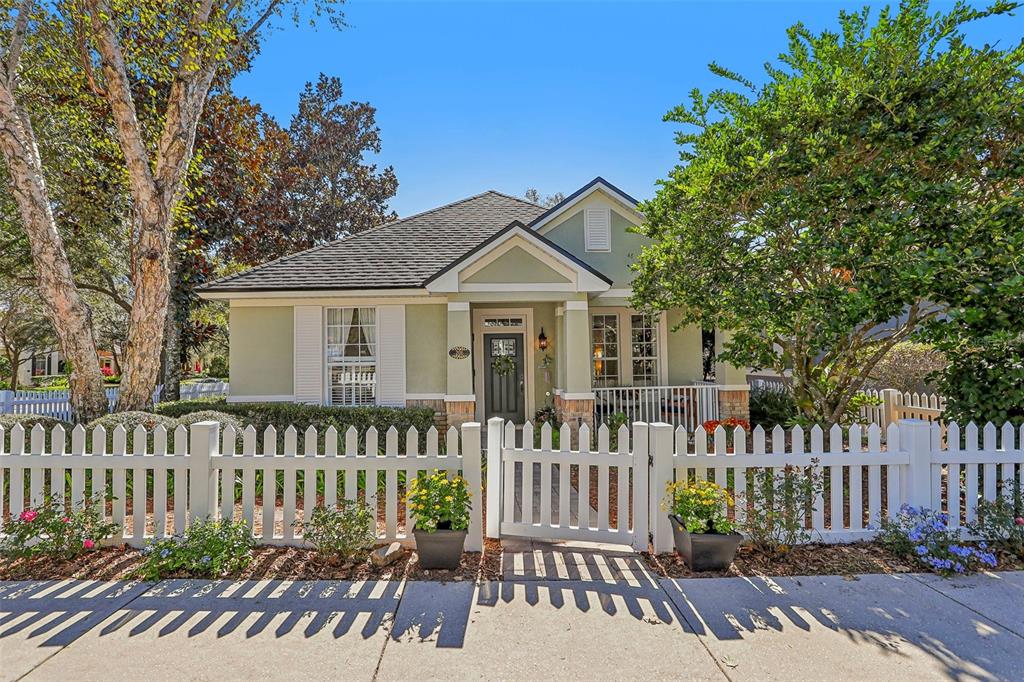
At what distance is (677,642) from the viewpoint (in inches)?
115

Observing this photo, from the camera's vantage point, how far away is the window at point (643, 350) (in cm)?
1119

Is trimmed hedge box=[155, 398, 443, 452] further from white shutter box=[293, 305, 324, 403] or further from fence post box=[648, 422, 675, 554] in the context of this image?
fence post box=[648, 422, 675, 554]

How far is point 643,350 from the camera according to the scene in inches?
444

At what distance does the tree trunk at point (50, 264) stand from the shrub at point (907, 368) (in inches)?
601

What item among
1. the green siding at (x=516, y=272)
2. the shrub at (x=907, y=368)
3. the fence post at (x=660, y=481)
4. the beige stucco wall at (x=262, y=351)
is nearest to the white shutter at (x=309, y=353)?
the beige stucco wall at (x=262, y=351)

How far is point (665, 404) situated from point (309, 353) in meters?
7.43

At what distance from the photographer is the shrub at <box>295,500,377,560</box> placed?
154 inches

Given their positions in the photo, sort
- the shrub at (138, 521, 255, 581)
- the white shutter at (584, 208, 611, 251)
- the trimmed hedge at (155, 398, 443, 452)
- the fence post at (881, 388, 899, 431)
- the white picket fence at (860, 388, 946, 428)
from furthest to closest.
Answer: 1. the white shutter at (584, 208, 611, 251)
2. the trimmed hedge at (155, 398, 443, 452)
3. the fence post at (881, 388, 899, 431)
4. the white picket fence at (860, 388, 946, 428)
5. the shrub at (138, 521, 255, 581)

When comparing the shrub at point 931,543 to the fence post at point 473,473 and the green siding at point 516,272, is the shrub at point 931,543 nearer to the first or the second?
the fence post at point 473,473

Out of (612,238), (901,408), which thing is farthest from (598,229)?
(901,408)

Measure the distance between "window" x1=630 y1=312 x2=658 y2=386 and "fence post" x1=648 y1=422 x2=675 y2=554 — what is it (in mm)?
7193

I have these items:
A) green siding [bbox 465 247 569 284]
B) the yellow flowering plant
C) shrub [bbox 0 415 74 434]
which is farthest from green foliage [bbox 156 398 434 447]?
the yellow flowering plant

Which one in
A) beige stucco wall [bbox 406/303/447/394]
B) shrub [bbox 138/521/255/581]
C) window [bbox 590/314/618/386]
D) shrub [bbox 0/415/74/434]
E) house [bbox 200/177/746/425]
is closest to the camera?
shrub [bbox 138/521/255/581]

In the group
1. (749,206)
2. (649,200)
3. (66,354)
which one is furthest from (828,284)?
(66,354)
